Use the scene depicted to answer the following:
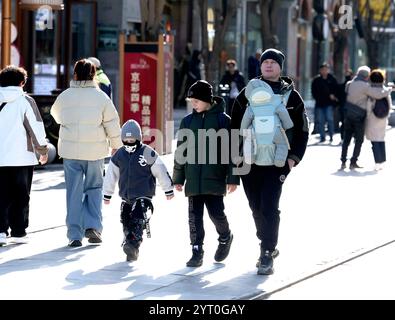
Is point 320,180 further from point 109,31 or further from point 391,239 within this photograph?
point 109,31

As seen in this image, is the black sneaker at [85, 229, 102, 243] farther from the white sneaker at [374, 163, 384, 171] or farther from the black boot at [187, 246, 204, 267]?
the white sneaker at [374, 163, 384, 171]

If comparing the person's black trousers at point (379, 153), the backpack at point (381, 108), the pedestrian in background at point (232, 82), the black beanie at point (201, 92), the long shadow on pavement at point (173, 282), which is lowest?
the person's black trousers at point (379, 153)

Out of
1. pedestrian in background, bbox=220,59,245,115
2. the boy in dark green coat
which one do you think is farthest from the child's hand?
→ pedestrian in background, bbox=220,59,245,115

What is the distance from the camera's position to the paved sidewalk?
9227 mm

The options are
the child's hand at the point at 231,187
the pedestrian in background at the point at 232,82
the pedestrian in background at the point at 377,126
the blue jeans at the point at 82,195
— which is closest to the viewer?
the child's hand at the point at 231,187

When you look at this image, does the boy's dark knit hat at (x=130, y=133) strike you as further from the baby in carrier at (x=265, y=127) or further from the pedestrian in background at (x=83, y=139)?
the baby in carrier at (x=265, y=127)

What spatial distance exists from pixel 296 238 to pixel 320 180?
626 cm

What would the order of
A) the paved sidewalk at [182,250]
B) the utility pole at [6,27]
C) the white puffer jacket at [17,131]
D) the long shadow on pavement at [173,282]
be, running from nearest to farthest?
1. the long shadow on pavement at [173,282]
2. the paved sidewalk at [182,250]
3. the white puffer jacket at [17,131]
4. the utility pole at [6,27]

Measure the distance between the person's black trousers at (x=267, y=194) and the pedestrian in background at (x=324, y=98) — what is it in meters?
17.6

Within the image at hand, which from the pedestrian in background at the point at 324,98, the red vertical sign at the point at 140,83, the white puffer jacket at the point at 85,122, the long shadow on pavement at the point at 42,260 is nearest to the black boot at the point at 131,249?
the long shadow on pavement at the point at 42,260

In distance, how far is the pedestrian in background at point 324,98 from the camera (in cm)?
2766

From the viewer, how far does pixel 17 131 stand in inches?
459

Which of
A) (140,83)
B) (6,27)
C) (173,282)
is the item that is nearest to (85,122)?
(173,282)

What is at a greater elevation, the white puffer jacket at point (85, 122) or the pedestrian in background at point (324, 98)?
the white puffer jacket at point (85, 122)
